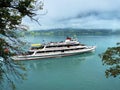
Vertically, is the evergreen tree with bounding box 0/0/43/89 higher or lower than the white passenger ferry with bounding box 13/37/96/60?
higher

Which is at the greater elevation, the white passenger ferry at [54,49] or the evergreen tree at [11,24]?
the evergreen tree at [11,24]

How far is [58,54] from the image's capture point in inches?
2106

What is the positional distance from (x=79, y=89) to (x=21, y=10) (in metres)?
19.0

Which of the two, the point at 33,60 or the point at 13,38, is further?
the point at 33,60

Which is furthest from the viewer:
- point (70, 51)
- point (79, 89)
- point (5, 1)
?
point (70, 51)

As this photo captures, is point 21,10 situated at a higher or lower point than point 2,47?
higher

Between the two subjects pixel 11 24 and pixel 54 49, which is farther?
pixel 54 49

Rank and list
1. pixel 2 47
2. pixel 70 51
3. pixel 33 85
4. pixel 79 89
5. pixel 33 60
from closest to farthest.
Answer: pixel 2 47
pixel 79 89
pixel 33 85
pixel 33 60
pixel 70 51

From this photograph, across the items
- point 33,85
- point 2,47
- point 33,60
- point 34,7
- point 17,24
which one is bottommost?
point 33,60

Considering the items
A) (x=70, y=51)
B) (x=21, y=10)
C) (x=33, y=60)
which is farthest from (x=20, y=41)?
(x=70, y=51)

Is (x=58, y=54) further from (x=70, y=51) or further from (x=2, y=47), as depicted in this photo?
(x=2, y=47)

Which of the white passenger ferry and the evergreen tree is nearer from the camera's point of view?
the evergreen tree

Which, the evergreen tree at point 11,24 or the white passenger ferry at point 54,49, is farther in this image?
the white passenger ferry at point 54,49

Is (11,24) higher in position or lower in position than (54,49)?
higher
